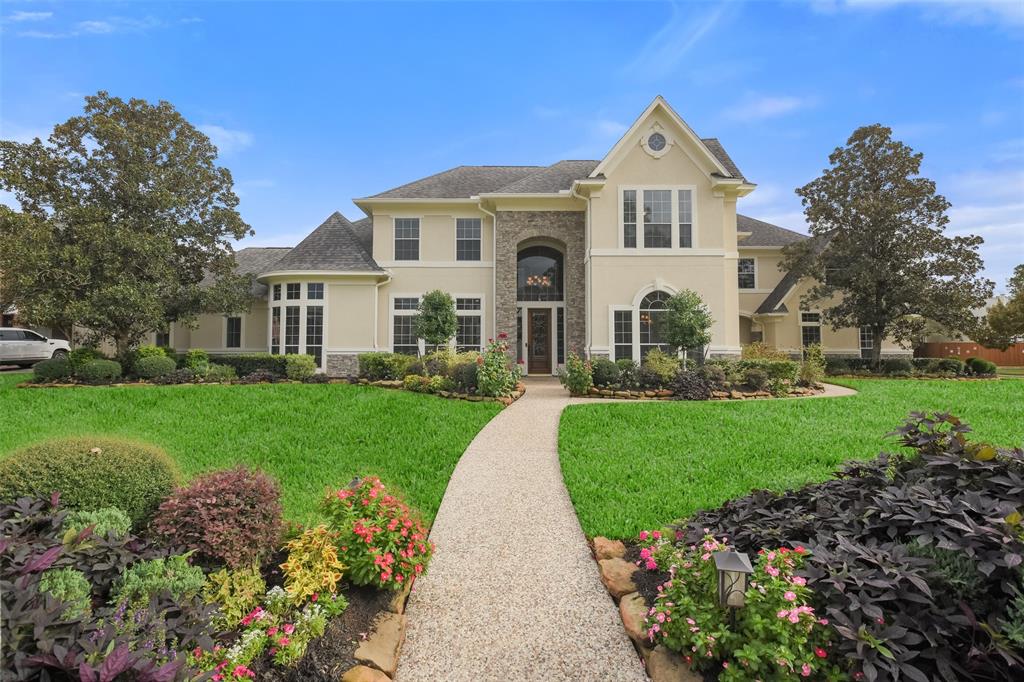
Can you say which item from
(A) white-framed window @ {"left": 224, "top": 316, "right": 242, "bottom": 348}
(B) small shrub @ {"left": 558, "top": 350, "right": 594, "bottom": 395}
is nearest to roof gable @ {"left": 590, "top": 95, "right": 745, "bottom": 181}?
(B) small shrub @ {"left": 558, "top": 350, "right": 594, "bottom": 395}

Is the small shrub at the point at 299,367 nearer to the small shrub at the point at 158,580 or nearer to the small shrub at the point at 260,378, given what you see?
the small shrub at the point at 260,378

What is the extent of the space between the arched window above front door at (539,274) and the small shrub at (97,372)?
39.8 feet

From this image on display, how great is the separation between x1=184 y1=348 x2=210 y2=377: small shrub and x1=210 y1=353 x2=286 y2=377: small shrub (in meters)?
0.62

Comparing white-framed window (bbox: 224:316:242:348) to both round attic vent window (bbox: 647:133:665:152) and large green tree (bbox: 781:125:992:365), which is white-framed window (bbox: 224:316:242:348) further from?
large green tree (bbox: 781:125:992:365)

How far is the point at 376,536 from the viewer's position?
3539 millimetres

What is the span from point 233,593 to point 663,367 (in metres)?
11.0

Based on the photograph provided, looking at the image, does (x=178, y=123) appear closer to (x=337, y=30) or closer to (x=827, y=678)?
(x=337, y=30)

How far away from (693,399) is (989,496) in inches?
340

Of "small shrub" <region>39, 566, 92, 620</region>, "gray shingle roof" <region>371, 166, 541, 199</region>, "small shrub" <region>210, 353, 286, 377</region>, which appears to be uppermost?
"gray shingle roof" <region>371, 166, 541, 199</region>

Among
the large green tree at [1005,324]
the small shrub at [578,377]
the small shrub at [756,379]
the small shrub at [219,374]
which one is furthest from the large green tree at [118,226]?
the large green tree at [1005,324]

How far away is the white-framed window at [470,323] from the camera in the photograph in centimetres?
1777

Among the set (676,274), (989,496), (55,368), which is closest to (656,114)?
(676,274)

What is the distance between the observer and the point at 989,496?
319 cm

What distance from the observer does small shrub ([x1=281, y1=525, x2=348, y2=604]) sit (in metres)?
3.21
